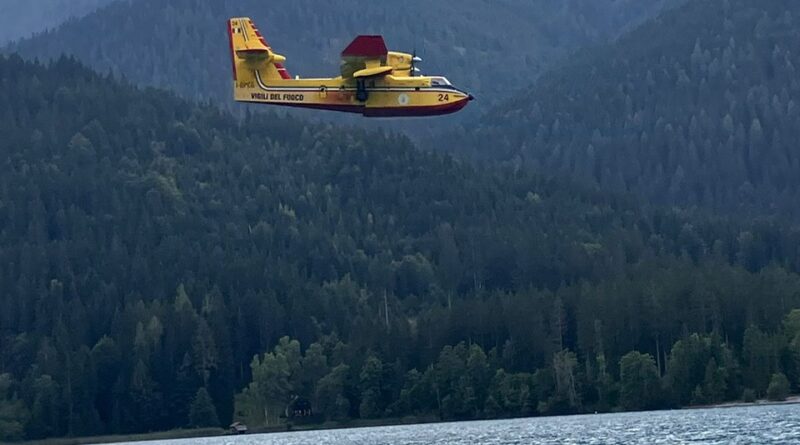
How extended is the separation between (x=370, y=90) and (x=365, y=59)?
1.91 m

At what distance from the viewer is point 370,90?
10569 cm

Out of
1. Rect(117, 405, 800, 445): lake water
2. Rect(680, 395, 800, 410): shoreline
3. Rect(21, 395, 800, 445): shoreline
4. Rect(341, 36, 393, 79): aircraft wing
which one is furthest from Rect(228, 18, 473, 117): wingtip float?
Rect(21, 395, 800, 445): shoreline

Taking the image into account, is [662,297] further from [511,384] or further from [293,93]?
[293,93]

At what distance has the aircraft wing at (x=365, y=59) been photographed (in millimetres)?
105000

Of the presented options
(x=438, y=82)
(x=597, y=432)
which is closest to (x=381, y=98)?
(x=438, y=82)

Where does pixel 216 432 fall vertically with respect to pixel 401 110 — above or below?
below

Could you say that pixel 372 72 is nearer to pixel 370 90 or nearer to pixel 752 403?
pixel 370 90

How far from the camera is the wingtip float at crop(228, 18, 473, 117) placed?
4146 inches

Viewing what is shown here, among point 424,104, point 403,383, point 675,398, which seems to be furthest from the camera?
point 403,383

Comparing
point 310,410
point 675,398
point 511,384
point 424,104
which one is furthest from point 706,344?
point 424,104

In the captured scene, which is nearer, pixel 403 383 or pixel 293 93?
pixel 293 93

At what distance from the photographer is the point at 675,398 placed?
17562 cm

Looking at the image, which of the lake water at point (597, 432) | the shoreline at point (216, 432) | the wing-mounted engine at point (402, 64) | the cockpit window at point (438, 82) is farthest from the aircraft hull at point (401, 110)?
the shoreline at point (216, 432)

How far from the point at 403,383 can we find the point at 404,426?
965 cm
